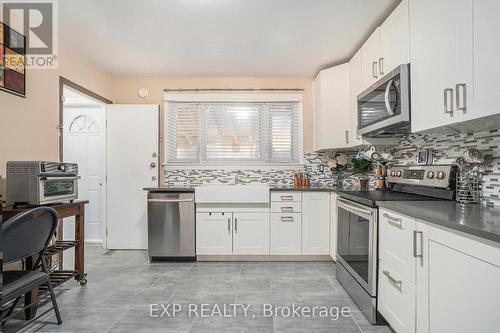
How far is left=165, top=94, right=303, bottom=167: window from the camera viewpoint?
3.83 metres

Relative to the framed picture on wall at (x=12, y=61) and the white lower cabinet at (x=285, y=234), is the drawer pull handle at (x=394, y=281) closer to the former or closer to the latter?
the white lower cabinet at (x=285, y=234)

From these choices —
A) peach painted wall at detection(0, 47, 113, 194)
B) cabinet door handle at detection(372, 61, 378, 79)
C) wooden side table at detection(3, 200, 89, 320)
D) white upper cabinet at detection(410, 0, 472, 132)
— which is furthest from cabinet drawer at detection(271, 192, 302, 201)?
peach painted wall at detection(0, 47, 113, 194)

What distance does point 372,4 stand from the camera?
2.20 m

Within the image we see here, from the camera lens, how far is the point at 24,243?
5.44 ft

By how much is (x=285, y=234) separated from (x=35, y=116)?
9.07ft

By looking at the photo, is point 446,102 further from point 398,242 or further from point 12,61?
point 12,61

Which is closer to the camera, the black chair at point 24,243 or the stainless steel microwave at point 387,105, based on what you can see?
the black chair at point 24,243

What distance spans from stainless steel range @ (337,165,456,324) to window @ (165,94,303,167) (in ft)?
4.63

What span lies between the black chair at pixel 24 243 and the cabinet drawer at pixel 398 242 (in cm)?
217

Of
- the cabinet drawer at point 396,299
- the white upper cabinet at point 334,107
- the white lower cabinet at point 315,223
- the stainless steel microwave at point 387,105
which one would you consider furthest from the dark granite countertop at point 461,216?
the white upper cabinet at point 334,107

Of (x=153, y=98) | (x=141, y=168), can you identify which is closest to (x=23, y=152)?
(x=141, y=168)

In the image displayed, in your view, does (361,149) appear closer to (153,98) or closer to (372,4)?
(372,4)

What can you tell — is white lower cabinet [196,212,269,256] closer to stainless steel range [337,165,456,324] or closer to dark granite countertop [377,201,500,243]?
stainless steel range [337,165,456,324]

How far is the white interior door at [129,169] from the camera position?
3.74m
